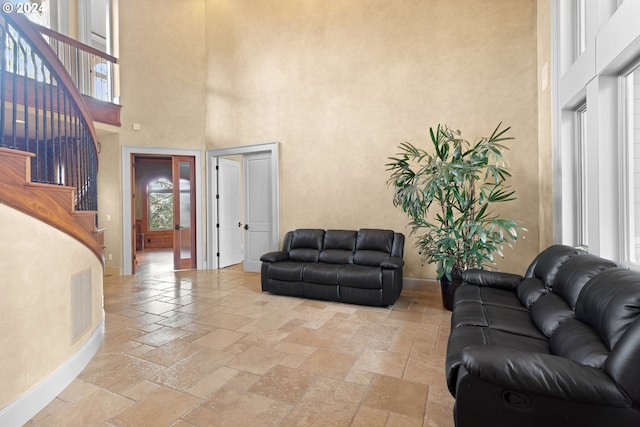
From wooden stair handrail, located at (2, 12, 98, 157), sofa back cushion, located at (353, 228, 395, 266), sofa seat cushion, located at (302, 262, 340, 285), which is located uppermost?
wooden stair handrail, located at (2, 12, 98, 157)

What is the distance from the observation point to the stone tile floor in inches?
78.6

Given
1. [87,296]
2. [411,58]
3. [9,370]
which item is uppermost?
[411,58]

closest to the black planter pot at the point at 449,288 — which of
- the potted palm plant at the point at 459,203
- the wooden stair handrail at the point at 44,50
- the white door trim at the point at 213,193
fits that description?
the potted palm plant at the point at 459,203

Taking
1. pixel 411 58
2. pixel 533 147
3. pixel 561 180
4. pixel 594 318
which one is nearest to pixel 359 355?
pixel 594 318

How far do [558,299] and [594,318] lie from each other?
62 centimetres

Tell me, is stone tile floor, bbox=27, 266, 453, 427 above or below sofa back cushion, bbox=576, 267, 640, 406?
below

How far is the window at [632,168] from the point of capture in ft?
8.18

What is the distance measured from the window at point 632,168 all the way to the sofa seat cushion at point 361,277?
2302 mm

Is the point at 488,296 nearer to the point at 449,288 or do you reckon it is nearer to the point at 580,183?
the point at 449,288

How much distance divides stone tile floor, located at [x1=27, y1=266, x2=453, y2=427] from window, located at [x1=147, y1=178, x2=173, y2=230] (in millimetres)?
7155

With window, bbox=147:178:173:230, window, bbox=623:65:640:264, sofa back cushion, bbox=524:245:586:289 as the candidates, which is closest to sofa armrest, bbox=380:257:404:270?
sofa back cushion, bbox=524:245:586:289

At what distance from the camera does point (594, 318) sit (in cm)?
168

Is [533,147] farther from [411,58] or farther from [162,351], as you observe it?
[162,351]

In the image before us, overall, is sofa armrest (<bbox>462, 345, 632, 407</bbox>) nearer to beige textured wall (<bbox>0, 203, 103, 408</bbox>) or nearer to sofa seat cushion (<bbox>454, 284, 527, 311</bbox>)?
sofa seat cushion (<bbox>454, 284, 527, 311</bbox>)
